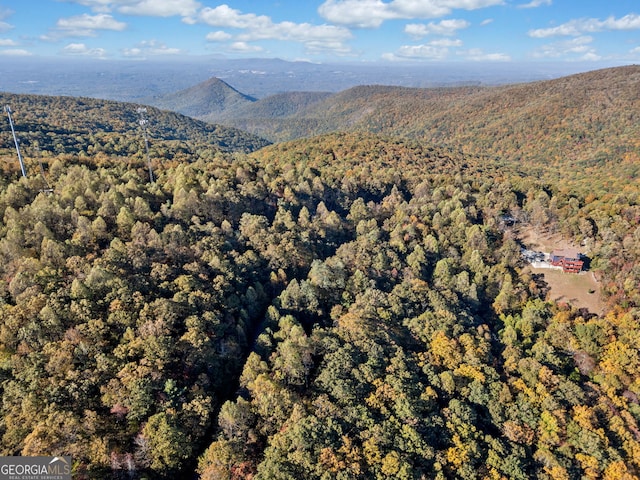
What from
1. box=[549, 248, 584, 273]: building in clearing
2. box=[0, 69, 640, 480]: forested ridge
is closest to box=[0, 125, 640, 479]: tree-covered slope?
box=[0, 69, 640, 480]: forested ridge

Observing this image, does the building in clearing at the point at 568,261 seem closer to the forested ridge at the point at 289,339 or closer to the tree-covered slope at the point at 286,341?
the forested ridge at the point at 289,339

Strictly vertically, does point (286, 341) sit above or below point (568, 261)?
below

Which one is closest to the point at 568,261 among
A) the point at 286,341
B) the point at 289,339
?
the point at 289,339

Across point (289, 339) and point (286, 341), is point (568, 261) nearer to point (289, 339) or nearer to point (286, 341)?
point (289, 339)

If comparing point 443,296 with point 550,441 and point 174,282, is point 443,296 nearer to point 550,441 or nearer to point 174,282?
point 550,441

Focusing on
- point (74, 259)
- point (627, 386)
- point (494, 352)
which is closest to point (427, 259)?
point (494, 352)

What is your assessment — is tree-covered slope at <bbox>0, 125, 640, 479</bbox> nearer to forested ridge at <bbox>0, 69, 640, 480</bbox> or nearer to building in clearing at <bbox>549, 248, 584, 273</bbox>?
forested ridge at <bbox>0, 69, 640, 480</bbox>
